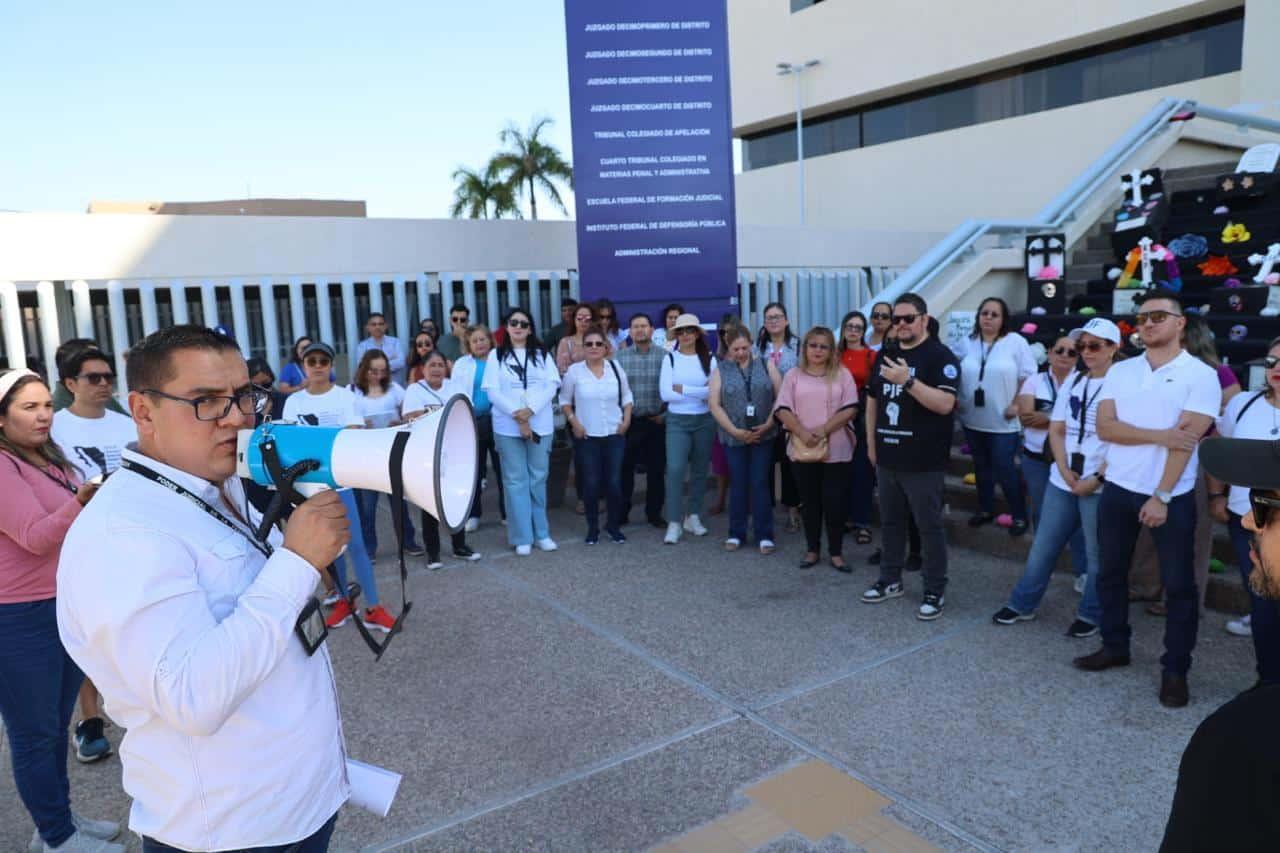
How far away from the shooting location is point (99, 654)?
152 centimetres

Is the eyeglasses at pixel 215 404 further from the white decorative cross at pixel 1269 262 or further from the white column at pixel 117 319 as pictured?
the white decorative cross at pixel 1269 262

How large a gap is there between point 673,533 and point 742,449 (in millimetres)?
957

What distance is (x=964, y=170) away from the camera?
60.2ft

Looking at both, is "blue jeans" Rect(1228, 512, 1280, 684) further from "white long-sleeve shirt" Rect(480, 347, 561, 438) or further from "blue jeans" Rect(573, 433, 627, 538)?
"white long-sleeve shirt" Rect(480, 347, 561, 438)

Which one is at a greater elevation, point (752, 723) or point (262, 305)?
point (262, 305)

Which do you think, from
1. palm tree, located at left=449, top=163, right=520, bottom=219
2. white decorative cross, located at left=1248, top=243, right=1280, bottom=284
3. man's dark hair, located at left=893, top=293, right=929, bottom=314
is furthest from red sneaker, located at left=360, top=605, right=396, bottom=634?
palm tree, located at left=449, top=163, right=520, bottom=219

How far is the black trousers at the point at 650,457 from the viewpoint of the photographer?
7.54 m

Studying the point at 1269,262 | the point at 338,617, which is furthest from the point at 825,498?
the point at 1269,262

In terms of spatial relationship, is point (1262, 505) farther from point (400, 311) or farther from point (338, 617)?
point (400, 311)

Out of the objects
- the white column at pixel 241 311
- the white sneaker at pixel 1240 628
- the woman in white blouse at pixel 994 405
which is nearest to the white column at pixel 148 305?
the white column at pixel 241 311

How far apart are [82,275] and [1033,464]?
830 centimetres

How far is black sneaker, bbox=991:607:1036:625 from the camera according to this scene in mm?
4945

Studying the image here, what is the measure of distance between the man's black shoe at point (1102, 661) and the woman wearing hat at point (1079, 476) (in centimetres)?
24

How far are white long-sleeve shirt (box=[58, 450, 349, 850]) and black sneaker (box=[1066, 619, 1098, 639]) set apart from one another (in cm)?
430
